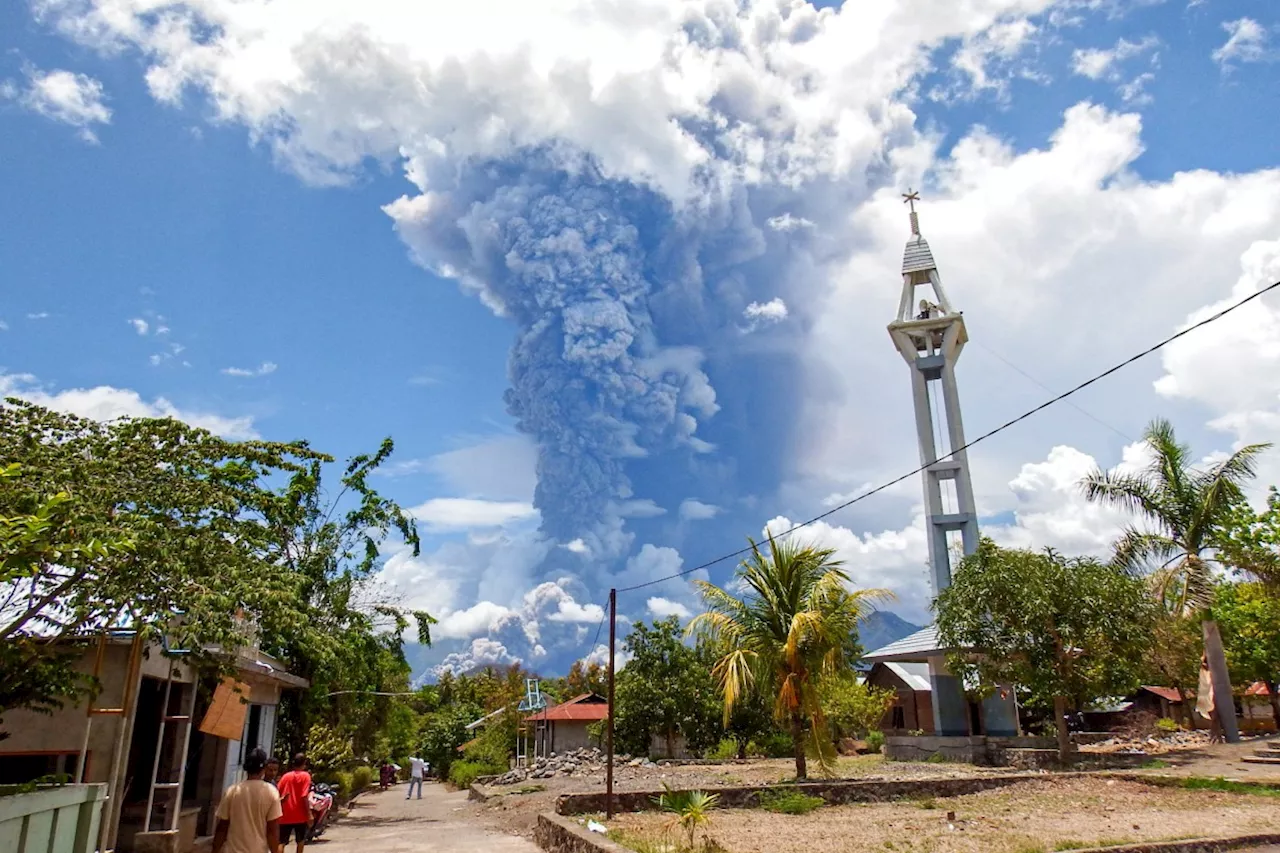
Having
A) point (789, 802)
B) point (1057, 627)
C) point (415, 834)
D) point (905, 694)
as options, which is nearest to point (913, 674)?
point (905, 694)

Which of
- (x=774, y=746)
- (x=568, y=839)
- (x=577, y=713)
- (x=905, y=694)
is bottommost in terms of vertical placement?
(x=774, y=746)

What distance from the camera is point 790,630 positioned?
18.1 metres

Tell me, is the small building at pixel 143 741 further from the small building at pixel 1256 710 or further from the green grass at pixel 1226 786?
the small building at pixel 1256 710

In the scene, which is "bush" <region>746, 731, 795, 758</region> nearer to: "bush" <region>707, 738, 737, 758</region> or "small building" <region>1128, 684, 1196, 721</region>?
"bush" <region>707, 738, 737, 758</region>

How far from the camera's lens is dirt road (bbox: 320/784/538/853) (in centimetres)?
1362

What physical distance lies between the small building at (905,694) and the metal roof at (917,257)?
19.4m

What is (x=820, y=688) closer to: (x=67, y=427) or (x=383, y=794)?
(x=67, y=427)

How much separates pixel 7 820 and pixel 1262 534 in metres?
28.3

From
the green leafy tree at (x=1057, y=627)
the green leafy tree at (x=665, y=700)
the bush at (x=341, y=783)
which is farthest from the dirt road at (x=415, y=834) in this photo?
the green leafy tree at (x=1057, y=627)

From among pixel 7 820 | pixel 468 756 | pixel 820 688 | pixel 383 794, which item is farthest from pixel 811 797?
pixel 468 756

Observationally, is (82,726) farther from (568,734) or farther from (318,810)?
(568,734)

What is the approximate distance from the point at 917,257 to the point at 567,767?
88.3 ft

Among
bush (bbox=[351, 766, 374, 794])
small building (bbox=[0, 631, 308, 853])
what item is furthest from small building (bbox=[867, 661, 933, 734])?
small building (bbox=[0, 631, 308, 853])

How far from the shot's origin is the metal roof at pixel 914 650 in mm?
29406
